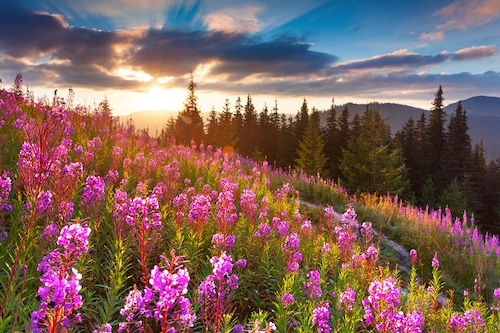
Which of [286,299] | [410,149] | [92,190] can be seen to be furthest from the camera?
[410,149]

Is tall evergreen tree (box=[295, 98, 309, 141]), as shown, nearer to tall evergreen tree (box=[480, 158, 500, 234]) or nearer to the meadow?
tall evergreen tree (box=[480, 158, 500, 234])

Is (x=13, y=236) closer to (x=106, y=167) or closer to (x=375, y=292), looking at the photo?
(x=106, y=167)

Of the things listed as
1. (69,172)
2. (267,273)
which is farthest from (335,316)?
(69,172)

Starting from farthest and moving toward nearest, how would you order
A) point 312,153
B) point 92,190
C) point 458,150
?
point 458,150
point 312,153
point 92,190

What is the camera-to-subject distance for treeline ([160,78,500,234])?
4019 centimetres

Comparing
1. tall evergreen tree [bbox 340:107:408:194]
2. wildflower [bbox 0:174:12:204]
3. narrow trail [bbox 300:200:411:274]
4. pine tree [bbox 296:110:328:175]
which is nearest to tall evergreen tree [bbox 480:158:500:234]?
tall evergreen tree [bbox 340:107:408:194]

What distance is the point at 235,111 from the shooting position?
72.3 metres

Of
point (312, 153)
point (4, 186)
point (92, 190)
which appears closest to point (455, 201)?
point (312, 153)

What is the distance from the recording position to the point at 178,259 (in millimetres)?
3080

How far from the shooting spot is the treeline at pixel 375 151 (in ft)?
132

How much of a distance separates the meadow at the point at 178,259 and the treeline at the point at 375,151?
3026 centimetres

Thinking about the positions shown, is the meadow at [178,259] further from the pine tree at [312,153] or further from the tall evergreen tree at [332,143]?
the tall evergreen tree at [332,143]

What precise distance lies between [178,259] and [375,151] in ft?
125

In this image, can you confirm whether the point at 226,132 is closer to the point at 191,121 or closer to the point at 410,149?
the point at 191,121
